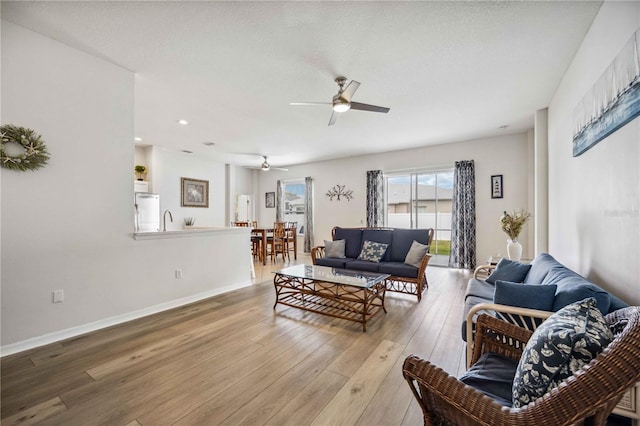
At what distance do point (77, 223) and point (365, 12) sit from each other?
3.29 m

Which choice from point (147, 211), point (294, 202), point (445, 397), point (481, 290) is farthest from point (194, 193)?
point (445, 397)

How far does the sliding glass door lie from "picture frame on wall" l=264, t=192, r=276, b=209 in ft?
13.2

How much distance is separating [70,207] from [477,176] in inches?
264

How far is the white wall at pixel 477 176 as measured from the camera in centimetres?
541

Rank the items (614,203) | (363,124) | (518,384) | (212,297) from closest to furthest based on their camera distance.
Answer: (518,384) → (614,203) → (212,297) → (363,124)

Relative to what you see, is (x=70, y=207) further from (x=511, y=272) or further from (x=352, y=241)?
(x=511, y=272)

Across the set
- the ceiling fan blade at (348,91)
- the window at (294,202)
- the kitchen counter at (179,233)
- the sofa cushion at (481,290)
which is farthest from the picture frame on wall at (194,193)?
the sofa cushion at (481,290)

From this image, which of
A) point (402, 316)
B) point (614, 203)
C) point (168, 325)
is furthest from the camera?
point (402, 316)

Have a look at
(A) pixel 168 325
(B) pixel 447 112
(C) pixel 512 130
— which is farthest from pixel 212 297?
(C) pixel 512 130

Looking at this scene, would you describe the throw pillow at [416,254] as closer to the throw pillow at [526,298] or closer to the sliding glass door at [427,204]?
the throw pillow at [526,298]

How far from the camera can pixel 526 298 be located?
5.71 ft

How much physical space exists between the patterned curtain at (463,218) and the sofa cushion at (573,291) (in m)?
4.04

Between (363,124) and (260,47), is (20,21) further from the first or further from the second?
(363,124)

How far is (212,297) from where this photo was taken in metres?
3.84
